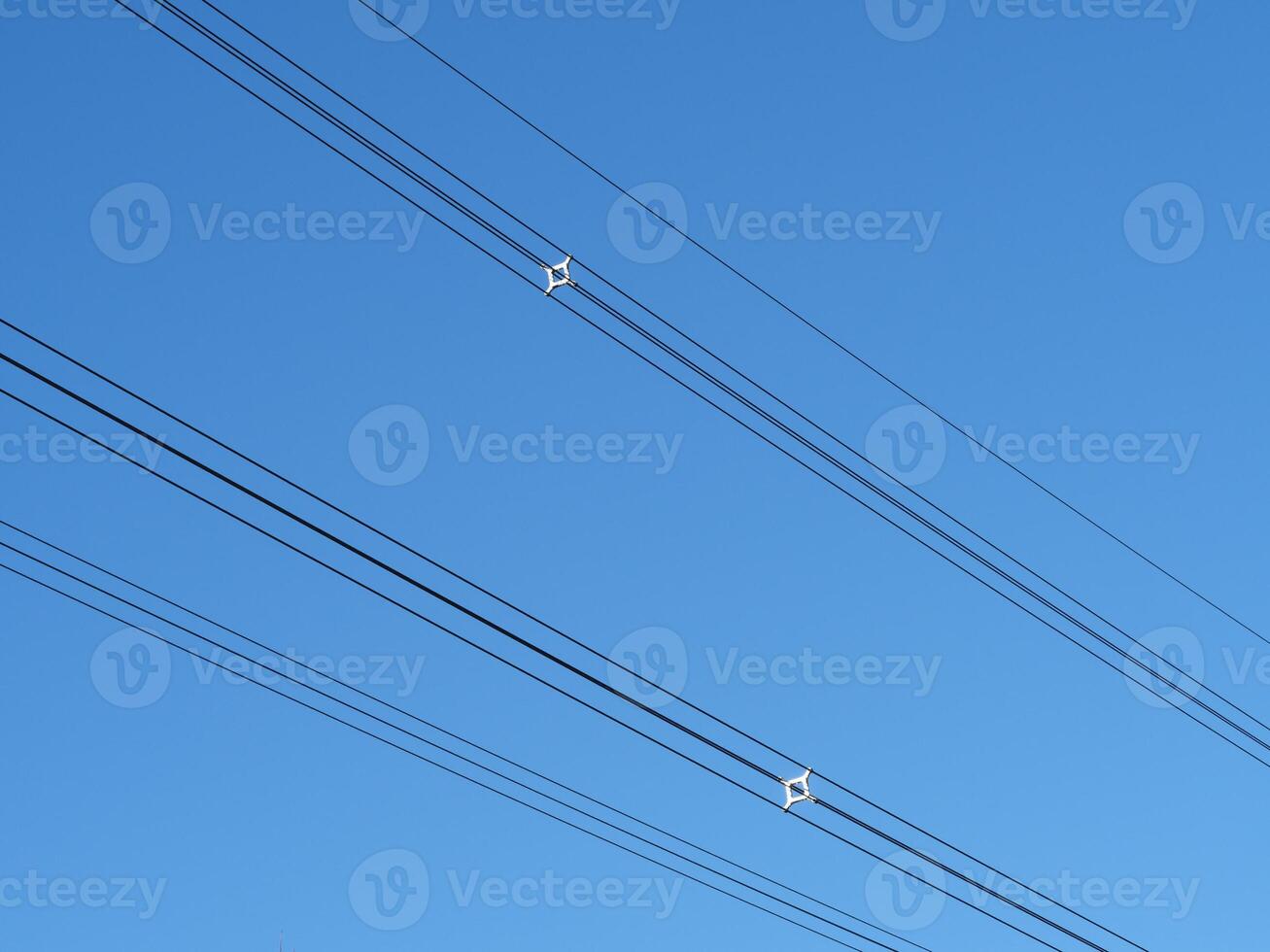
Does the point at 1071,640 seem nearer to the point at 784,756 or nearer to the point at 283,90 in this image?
the point at 784,756

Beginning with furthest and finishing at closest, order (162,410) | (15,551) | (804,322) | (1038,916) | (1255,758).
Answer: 1. (1255,758)
2. (804,322)
3. (1038,916)
4. (15,551)
5. (162,410)

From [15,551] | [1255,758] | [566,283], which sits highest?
[1255,758]

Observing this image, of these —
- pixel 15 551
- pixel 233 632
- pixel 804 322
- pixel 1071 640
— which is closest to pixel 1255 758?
pixel 1071 640

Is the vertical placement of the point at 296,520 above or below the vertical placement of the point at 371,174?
below

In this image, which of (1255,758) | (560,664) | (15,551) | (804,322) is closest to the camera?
(560,664)

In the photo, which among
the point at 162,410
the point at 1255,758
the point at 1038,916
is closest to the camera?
the point at 162,410

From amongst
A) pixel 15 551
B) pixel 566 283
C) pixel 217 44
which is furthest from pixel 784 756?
pixel 217 44

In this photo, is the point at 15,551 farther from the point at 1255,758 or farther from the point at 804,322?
the point at 1255,758

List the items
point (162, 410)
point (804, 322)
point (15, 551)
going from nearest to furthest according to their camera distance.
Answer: point (162, 410), point (15, 551), point (804, 322)

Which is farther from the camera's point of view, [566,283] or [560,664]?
[566,283]
